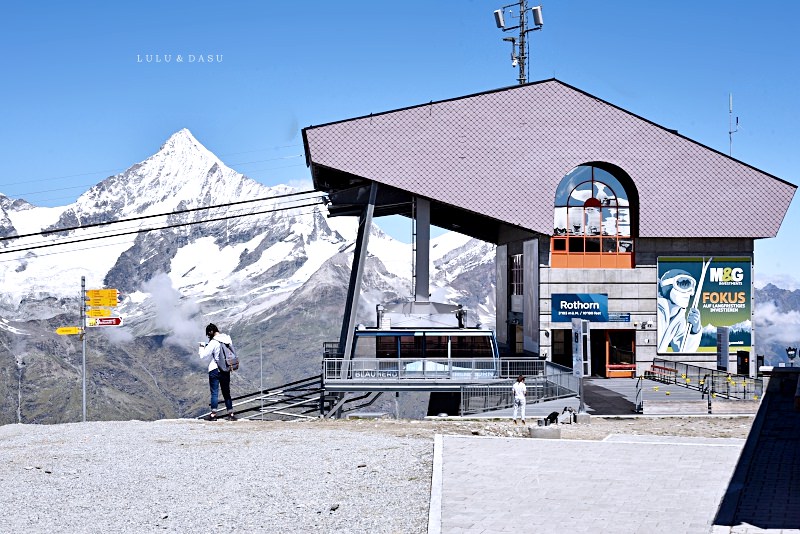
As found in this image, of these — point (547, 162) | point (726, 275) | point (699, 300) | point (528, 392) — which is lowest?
point (528, 392)

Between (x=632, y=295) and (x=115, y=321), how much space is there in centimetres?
2461

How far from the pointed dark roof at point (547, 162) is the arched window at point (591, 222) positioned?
875 millimetres

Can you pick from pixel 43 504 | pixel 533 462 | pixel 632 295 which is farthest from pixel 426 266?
pixel 43 504

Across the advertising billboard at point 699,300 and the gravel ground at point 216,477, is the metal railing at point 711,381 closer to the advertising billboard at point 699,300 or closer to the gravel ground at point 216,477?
the advertising billboard at point 699,300

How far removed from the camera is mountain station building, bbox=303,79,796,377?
142 ft

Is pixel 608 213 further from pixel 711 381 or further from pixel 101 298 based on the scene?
pixel 101 298

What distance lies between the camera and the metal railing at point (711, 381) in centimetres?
3394

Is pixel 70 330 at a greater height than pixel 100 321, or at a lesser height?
lesser

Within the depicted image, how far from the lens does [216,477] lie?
16.1m

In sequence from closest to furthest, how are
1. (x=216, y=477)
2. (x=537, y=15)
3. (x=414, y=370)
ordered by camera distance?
(x=216, y=477)
(x=414, y=370)
(x=537, y=15)

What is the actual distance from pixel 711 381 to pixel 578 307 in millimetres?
9727

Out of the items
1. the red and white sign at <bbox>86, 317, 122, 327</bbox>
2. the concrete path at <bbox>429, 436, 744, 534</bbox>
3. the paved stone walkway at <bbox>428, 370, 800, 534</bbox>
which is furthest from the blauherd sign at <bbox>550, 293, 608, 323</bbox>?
the concrete path at <bbox>429, 436, 744, 534</bbox>

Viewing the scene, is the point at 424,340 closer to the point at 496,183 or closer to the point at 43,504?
the point at 496,183

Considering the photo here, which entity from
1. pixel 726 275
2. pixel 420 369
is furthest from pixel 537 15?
pixel 420 369
